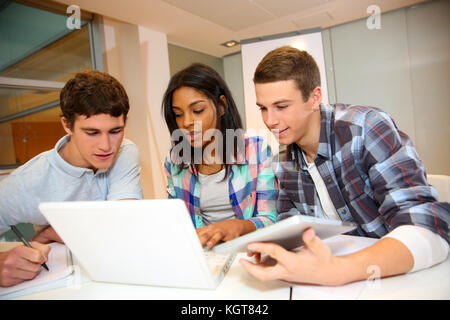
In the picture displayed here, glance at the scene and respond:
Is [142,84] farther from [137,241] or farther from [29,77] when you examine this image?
[137,241]

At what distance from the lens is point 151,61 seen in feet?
11.5

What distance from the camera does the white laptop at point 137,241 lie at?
0.51 m

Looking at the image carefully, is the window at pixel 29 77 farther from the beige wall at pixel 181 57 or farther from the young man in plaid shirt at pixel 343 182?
the young man in plaid shirt at pixel 343 182

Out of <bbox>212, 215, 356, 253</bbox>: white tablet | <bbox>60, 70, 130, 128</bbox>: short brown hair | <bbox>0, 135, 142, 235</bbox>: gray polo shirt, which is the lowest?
<bbox>212, 215, 356, 253</bbox>: white tablet

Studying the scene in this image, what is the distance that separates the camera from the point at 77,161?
1.24 m

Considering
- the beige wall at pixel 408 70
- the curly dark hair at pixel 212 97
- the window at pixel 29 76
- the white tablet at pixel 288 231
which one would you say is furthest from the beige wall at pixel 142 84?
the white tablet at pixel 288 231

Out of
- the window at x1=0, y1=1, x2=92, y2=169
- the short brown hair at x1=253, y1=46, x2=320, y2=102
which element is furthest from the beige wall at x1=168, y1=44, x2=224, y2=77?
the short brown hair at x1=253, y1=46, x2=320, y2=102

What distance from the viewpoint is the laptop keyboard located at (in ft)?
2.17

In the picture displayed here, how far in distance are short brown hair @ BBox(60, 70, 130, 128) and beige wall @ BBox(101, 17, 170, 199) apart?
2.27 meters

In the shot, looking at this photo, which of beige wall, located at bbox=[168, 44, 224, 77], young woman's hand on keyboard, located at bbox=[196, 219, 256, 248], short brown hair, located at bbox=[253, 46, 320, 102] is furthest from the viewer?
beige wall, located at bbox=[168, 44, 224, 77]

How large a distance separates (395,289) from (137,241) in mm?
505

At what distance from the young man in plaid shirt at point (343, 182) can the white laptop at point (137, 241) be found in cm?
12

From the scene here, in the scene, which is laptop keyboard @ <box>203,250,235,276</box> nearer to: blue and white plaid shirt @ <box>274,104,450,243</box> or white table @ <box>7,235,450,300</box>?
→ white table @ <box>7,235,450,300</box>
